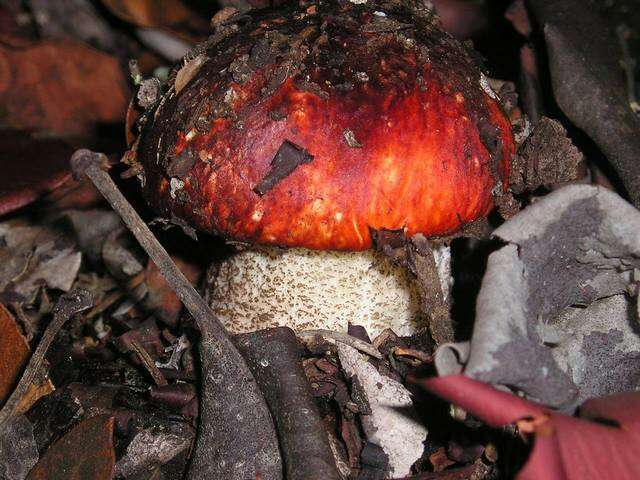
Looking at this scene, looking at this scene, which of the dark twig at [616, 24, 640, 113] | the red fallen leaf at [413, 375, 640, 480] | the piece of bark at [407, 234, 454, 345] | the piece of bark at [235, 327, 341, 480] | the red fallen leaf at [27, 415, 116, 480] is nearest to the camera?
the red fallen leaf at [413, 375, 640, 480]

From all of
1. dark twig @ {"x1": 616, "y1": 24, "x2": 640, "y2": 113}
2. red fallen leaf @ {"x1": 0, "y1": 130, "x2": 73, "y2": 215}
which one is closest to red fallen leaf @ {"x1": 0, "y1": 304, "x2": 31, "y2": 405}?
red fallen leaf @ {"x1": 0, "y1": 130, "x2": 73, "y2": 215}

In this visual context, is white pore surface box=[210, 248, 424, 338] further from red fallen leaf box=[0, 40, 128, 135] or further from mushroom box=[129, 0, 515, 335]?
red fallen leaf box=[0, 40, 128, 135]

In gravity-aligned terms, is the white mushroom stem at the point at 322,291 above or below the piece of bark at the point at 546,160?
below

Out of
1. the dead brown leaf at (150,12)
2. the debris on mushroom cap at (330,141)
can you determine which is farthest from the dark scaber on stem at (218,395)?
the dead brown leaf at (150,12)

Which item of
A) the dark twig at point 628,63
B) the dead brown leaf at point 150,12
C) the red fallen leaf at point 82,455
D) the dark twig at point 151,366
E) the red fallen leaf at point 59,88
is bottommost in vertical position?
the red fallen leaf at point 59,88

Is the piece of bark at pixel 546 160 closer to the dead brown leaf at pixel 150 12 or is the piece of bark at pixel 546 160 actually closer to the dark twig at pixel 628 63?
the dark twig at pixel 628 63

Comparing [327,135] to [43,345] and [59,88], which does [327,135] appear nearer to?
[43,345]

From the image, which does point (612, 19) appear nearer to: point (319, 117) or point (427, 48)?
point (427, 48)
